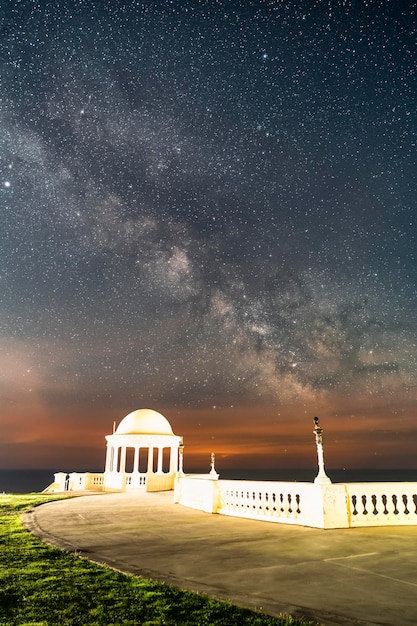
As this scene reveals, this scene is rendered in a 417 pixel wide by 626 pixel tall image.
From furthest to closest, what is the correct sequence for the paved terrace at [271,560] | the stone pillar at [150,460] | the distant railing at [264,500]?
the stone pillar at [150,460] < the distant railing at [264,500] < the paved terrace at [271,560]

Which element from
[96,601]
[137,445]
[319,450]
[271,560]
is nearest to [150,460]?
Answer: [137,445]

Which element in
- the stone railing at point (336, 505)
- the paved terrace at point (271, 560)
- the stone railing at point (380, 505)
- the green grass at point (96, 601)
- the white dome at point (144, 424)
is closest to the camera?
the green grass at point (96, 601)

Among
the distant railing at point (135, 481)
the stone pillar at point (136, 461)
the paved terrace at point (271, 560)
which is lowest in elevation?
the distant railing at point (135, 481)

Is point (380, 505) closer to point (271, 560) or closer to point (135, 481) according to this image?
point (271, 560)

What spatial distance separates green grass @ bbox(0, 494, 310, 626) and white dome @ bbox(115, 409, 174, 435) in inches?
1155

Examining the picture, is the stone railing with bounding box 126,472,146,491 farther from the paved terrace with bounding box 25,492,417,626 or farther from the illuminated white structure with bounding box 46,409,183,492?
the paved terrace with bounding box 25,492,417,626

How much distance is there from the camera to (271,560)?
7.82 m

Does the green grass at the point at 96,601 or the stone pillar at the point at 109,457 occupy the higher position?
the stone pillar at the point at 109,457

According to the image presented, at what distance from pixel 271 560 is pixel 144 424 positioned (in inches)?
1202

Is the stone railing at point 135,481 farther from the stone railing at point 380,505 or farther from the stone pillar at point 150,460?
the stone railing at point 380,505

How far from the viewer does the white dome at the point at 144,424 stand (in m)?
36.4

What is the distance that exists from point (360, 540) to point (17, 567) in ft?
25.7

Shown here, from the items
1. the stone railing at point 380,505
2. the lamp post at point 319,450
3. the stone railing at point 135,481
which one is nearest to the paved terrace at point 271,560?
the stone railing at point 380,505

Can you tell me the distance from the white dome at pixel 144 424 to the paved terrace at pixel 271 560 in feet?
73.4
